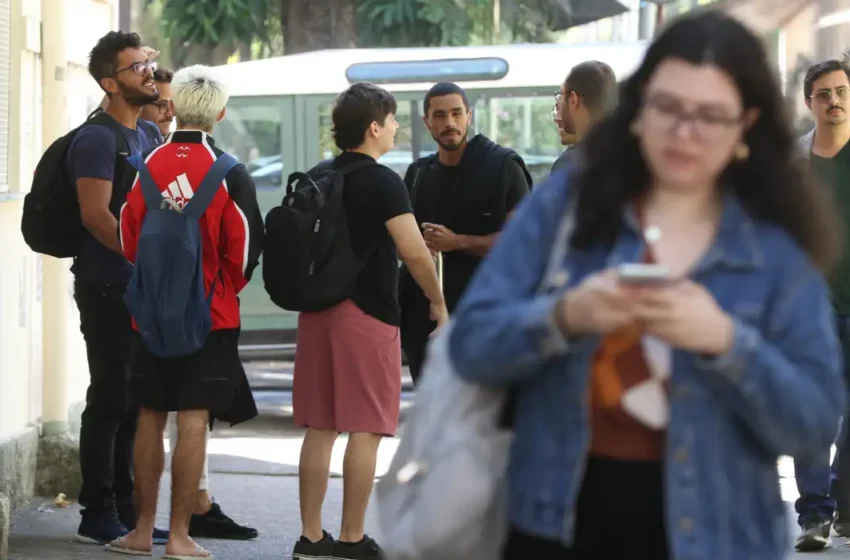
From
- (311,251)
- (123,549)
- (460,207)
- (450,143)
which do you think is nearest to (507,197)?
(460,207)

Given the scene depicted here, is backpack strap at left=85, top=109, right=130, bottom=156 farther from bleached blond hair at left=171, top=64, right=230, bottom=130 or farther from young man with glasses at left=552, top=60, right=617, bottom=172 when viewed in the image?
young man with glasses at left=552, top=60, right=617, bottom=172

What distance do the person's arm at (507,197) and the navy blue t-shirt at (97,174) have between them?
1.36 m

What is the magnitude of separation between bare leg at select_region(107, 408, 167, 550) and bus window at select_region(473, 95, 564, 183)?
8.60 meters

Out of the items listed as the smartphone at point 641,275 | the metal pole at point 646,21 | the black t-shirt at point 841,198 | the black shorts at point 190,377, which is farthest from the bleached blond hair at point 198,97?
the metal pole at point 646,21

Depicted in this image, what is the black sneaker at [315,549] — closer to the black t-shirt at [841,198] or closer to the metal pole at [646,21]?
the black t-shirt at [841,198]

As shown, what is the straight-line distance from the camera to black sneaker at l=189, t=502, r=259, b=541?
7.19 metres

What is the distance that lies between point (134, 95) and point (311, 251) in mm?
1284

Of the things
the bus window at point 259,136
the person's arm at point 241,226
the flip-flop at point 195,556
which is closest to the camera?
the person's arm at point 241,226

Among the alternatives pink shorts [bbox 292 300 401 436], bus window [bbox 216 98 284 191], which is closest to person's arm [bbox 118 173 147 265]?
pink shorts [bbox 292 300 401 436]

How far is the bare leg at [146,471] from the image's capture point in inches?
252

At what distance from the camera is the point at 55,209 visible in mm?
6781

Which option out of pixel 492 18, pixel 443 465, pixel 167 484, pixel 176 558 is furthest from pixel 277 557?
pixel 492 18

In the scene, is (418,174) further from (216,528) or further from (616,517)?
(616,517)

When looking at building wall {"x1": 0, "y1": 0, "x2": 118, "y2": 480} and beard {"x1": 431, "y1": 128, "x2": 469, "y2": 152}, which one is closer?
beard {"x1": 431, "y1": 128, "x2": 469, "y2": 152}
